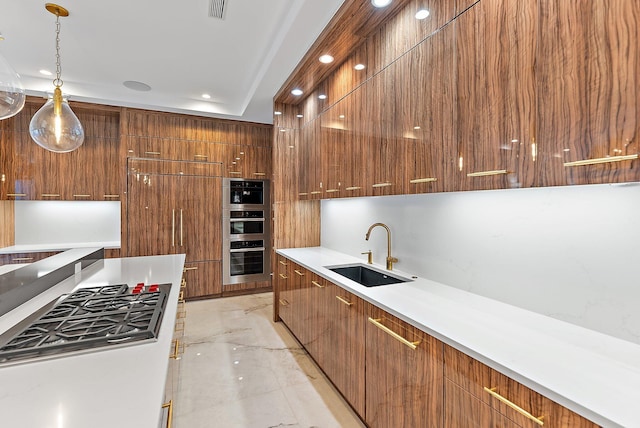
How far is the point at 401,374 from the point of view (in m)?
1.43

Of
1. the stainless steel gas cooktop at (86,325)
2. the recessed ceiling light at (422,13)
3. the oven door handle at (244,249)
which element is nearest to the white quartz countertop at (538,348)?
the stainless steel gas cooktop at (86,325)


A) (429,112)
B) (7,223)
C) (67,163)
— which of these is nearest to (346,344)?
(429,112)

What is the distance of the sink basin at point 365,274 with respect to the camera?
2.30m

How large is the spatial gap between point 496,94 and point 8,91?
8.11 ft

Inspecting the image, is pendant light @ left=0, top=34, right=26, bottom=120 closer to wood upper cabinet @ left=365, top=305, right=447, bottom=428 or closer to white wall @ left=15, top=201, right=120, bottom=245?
wood upper cabinet @ left=365, top=305, right=447, bottom=428

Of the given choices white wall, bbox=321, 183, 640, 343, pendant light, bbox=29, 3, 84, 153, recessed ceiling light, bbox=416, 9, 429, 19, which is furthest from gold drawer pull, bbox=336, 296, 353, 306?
pendant light, bbox=29, 3, 84, 153

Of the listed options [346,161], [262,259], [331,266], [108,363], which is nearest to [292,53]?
[346,161]

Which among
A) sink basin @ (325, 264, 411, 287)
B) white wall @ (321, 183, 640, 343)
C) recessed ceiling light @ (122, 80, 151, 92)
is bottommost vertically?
sink basin @ (325, 264, 411, 287)

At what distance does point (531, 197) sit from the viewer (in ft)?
4.60

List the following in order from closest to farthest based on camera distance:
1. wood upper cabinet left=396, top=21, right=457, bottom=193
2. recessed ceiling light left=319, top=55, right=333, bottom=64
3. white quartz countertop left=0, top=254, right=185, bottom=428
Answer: white quartz countertop left=0, top=254, right=185, bottom=428 < wood upper cabinet left=396, top=21, right=457, bottom=193 < recessed ceiling light left=319, top=55, right=333, bottom=64

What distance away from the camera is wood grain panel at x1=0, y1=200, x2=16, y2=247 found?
3.73 metres

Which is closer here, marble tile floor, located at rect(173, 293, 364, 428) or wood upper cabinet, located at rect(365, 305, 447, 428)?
wood upper cabinet, located at rect(365, 305, 447, 428)

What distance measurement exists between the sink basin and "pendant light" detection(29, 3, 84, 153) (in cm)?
216

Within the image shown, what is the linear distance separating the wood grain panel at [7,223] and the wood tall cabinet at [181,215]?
1.45 metres
